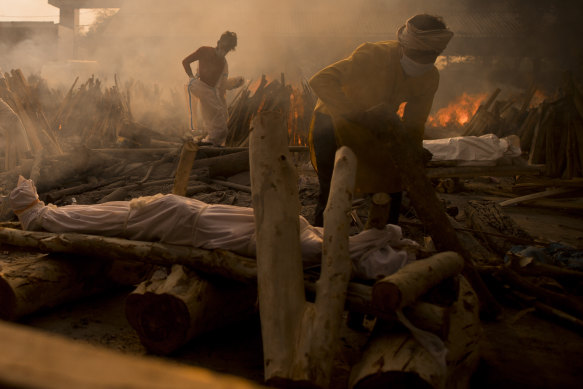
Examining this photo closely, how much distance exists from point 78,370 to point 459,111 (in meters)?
17.3

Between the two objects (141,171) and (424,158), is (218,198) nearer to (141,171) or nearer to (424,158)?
(141,171)

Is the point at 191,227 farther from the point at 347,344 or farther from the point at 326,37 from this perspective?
the point at 326,37

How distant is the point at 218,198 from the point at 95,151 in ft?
9.90

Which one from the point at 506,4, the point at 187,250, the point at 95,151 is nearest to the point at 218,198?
the point at 95,151

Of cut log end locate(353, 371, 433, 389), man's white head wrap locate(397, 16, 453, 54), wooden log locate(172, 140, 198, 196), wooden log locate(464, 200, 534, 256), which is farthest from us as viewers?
wooden log locate(464, 200, 534, 256)

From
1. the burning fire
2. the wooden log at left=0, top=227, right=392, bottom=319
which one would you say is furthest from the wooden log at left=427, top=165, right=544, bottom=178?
the burning fire

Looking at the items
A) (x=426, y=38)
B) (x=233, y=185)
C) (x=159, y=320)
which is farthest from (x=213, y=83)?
(x=159, y=320)

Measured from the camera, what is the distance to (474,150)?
7.02 meters

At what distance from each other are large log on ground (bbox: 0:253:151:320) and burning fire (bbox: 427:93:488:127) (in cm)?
1392

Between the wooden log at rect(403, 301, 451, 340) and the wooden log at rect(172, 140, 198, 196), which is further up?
the wooden log at rect(172, 140, 198, 196)

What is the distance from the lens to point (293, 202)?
2.59 meters

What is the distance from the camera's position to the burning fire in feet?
52.0

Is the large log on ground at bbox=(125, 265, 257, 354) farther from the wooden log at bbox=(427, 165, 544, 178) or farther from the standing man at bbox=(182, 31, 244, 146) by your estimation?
the standing man at bbox=(182, 31, 244, 146)

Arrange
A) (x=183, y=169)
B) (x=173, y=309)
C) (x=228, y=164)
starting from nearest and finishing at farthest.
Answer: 1. (x=173, y=309)
2. (x=183, y=169)
3. (x=228, y=164)
